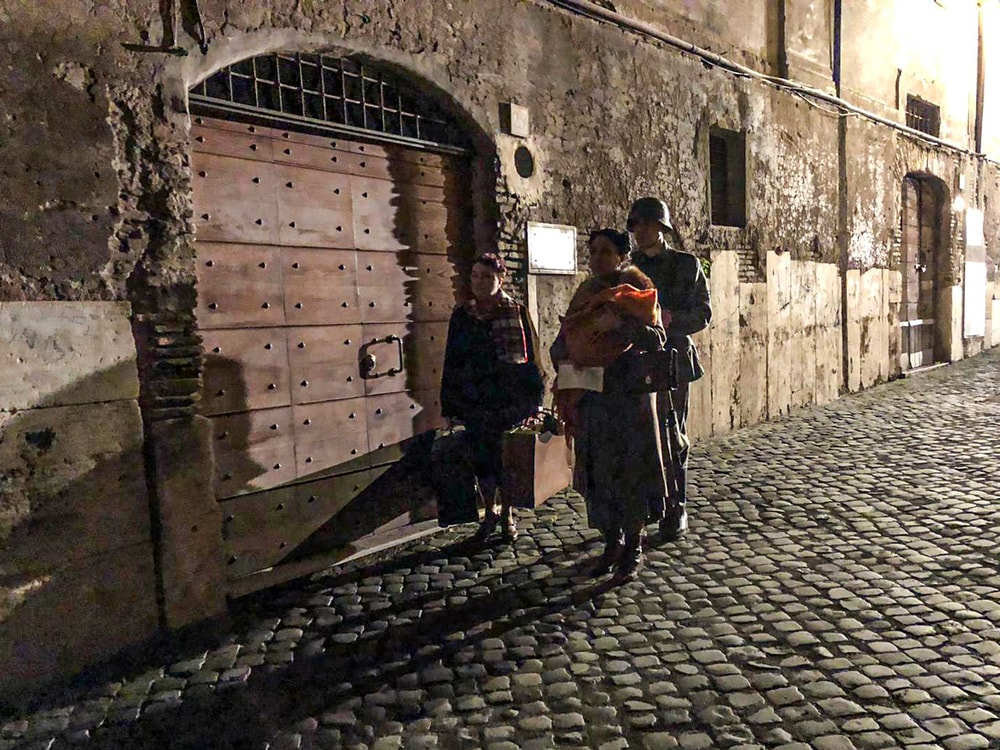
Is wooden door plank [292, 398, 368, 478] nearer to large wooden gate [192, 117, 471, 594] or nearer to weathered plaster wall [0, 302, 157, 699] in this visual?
large wooden gate [192, 117, 471, 594]

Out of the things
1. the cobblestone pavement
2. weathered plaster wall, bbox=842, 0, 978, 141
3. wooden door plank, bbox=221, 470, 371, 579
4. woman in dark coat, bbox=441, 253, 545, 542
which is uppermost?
weathered plaster wall, bbox=842, 0, 978, 141

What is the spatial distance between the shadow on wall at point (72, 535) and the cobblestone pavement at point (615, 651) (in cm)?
27

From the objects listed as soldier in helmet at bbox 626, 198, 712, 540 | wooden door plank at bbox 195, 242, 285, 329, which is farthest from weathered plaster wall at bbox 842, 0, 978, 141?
wooden door plank at bbox 195, 242, 285, 329

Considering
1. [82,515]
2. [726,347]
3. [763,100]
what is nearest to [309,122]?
[82,515]

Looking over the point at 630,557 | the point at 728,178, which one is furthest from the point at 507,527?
the point at 728,178

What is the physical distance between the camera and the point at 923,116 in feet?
35.9

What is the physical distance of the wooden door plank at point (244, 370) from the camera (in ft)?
11.8

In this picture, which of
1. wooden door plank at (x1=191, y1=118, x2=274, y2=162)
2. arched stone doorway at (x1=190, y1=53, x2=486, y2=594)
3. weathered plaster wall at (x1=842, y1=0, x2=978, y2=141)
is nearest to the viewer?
wooden door plank at (x1=191, y1=118, x2=274, y2=162)

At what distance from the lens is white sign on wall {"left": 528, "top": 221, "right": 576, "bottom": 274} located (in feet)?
17.1

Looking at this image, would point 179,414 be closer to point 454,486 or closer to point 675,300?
point 454,486

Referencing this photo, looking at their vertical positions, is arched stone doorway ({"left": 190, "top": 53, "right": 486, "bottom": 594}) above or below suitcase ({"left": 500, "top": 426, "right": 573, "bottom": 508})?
above

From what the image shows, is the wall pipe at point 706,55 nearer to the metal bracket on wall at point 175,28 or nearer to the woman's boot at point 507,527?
the metal bracket on wall at point 175,28

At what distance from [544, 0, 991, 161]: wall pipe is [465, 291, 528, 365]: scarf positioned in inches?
106

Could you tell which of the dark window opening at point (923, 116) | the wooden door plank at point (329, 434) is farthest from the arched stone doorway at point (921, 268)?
the wooden door plank at point (329, 434)
